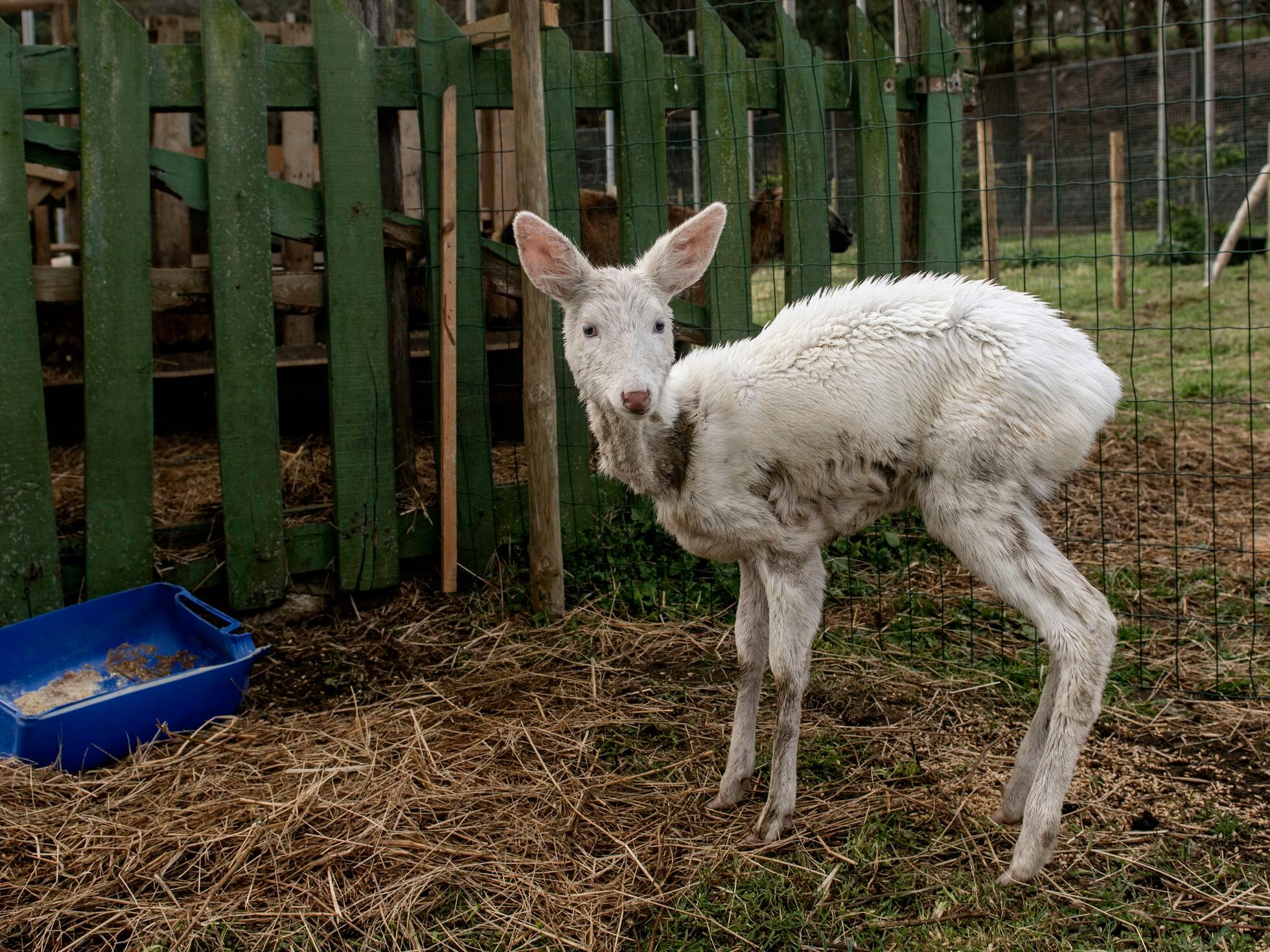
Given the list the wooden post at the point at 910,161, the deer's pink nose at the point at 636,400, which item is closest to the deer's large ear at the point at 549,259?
the deer's pink nose at the point at 636,400

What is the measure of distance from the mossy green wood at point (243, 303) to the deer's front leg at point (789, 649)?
2.55 meters

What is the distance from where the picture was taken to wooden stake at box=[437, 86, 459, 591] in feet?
17.7

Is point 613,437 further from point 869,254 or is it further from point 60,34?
point 60,34

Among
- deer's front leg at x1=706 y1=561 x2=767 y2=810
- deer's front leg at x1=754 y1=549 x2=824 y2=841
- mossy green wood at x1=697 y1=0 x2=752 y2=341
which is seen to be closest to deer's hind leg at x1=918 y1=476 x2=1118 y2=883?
deer's front leg at x1=754 y1=549 x2=824 y2=841

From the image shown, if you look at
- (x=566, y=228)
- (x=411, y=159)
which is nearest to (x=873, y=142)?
(x=566, y=228)

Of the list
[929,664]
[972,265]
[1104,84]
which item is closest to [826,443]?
[929,664]

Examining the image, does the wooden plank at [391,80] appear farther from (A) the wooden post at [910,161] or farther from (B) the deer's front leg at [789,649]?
(B) the deer's front leg at [789,649]

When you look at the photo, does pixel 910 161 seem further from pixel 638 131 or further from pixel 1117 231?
pixel 1117 231

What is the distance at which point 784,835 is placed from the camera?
3.92m

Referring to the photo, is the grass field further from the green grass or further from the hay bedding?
the green grass

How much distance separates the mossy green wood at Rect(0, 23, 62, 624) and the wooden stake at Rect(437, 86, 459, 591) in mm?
1709

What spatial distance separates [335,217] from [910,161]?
296 cm

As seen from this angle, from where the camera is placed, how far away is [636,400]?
12.1 feet

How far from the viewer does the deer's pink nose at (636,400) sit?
12.1 ft
